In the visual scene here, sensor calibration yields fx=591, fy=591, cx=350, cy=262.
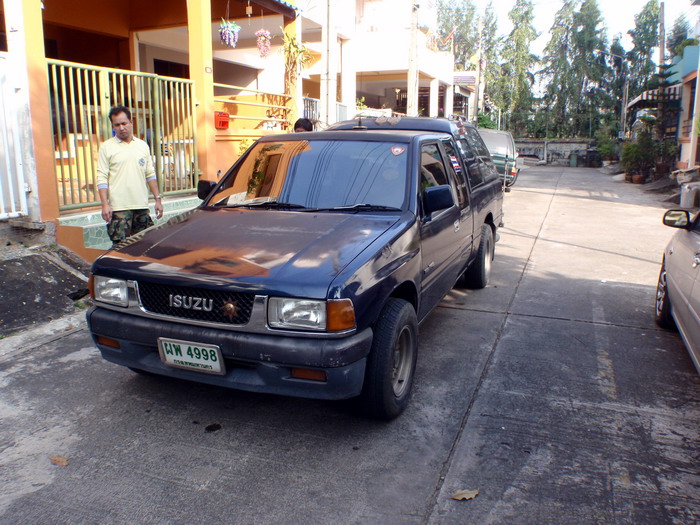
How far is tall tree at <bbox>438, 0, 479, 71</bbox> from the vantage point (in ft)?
189

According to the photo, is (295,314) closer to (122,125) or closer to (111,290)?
(111,290)

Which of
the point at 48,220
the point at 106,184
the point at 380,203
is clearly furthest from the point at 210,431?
the point at 48,220

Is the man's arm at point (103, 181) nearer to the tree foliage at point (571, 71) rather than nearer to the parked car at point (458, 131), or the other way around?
the parked car at point (458, 131)

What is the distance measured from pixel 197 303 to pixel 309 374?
2.33ft

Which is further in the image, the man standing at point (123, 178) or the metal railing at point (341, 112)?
the metal railing at point (341, 112)

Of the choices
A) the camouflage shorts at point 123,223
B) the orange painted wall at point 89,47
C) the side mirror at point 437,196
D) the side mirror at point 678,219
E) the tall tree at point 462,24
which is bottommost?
the camouflage shorts at point 123,223

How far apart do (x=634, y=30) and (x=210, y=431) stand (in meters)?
53.8

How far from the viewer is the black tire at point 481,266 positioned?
6367mm

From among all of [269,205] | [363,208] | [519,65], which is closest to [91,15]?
[269,205]

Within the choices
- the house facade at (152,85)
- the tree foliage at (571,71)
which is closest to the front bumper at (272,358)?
the house facade at (152,85)

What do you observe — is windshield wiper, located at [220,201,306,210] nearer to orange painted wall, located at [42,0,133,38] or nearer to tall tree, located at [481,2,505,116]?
orange painted wall, located at [42,0,133,38]

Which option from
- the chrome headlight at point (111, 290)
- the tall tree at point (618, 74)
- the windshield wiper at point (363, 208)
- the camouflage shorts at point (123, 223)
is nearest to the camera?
the chrome headlight at point (111, 290)

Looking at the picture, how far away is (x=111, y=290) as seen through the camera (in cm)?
346

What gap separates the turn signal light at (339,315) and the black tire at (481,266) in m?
3.58
